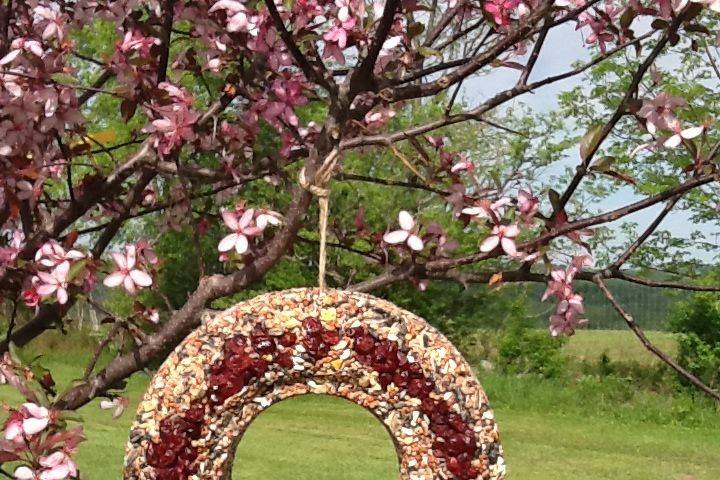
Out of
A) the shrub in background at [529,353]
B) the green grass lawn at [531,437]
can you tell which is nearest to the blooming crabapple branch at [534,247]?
the green grass lawn at [531,437]

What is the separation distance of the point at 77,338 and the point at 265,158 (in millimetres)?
11160

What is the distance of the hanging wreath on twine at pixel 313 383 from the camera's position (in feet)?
4.51

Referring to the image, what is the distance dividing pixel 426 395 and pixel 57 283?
0.73m

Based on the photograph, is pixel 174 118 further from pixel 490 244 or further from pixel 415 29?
pixel 490 244

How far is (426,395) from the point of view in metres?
1.40

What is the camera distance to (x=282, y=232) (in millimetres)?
1609

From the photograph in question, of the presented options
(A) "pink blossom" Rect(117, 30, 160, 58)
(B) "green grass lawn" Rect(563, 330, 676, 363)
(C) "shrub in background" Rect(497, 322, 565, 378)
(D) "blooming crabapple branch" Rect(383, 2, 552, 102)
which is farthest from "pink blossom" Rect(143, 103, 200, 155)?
(B) "green grass lawn" Rect(563, 330, 676, 363)

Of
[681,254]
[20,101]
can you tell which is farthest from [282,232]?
[681,254]

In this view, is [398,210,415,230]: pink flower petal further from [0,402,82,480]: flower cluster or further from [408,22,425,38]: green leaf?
[0,402,82,480]: flower cluster

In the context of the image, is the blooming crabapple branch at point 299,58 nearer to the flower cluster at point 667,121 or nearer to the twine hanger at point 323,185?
the twine hanger at point 323,185

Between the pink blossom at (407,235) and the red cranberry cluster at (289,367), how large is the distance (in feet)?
1.09

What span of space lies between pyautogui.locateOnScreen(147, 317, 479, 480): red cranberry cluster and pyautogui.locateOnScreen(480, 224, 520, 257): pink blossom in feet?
1.13

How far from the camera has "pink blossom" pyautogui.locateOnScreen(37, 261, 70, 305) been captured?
171cm

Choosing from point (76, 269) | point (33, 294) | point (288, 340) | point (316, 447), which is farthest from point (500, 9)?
point (316, 447)
